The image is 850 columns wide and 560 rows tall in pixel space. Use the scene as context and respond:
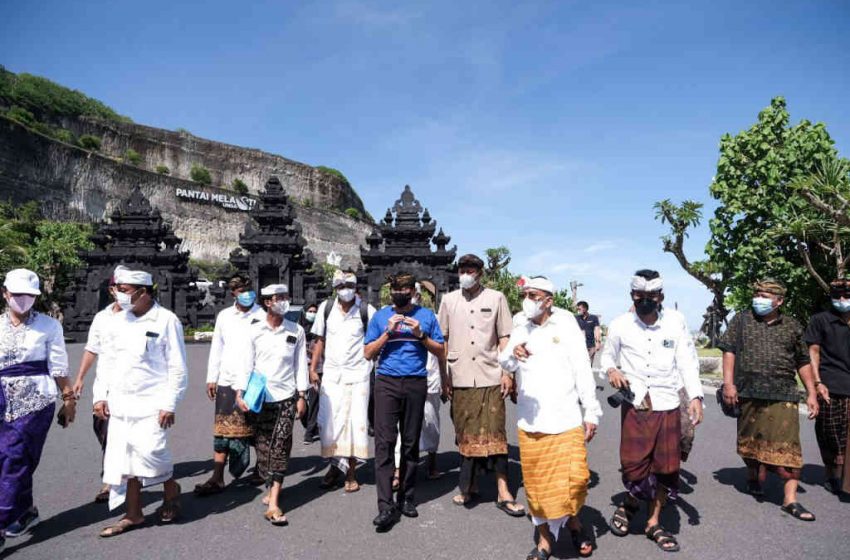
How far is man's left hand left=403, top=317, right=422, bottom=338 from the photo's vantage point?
418cm

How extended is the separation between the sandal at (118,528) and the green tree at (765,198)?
622 inches

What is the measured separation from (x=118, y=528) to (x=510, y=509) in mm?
2981

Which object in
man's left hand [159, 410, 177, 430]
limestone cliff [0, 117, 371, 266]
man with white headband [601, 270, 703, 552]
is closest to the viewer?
man with white headband [601, 270, 703, 552]

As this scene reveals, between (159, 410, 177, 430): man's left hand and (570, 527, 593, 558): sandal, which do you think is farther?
(159, 410, 177, 430): man's left hand

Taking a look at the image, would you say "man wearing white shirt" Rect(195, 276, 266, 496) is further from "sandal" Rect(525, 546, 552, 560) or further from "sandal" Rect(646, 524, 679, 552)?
"sandal" Rect(646, 524, 679, 552)

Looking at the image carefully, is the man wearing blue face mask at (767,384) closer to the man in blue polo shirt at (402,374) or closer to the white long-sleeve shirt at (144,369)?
the man in blue polo shirt at (402,374)

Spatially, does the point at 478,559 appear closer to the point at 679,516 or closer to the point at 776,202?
the point at 679,516

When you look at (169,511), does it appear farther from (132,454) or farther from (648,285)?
(648,285)

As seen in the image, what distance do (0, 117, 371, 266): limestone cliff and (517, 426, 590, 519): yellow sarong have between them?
60.8 meters

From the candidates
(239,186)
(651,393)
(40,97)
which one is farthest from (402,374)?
(40,97)

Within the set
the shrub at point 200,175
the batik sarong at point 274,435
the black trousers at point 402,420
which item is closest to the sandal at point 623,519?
the black trousers at point 402,420

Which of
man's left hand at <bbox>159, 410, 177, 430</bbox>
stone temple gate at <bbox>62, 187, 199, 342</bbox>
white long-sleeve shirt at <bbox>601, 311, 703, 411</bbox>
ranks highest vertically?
stone temple gate at <bbox>62, 187, 199, 342</bbox>

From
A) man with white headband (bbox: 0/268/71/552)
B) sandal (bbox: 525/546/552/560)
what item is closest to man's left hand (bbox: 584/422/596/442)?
sandal (bbox: 525/546/552/560)

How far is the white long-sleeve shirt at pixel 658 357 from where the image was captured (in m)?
3.92
